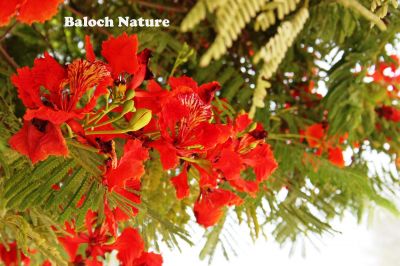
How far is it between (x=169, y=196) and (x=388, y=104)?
27 centimetres

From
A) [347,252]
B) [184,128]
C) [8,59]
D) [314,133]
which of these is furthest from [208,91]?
[347,252]

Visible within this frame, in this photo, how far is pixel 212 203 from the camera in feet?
1.31

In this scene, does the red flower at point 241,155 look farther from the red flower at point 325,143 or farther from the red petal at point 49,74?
the red flower at point 325,143

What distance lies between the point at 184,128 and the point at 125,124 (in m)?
0.03

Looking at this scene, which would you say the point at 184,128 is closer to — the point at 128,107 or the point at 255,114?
the point at 128,107

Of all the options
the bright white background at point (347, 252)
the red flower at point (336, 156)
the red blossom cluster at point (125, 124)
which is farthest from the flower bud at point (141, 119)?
the bright white background at point (347, 252)

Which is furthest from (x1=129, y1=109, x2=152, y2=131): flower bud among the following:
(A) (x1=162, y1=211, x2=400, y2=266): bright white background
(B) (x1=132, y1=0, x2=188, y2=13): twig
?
(A) (x1=162, y1=211, x2=400, y2=266): bright white background

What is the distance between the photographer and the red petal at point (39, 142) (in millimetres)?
265

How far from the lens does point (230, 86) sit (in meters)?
0.56

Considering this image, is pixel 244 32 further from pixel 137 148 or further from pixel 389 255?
pixel 389 255

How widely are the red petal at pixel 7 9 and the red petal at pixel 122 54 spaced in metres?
0.06

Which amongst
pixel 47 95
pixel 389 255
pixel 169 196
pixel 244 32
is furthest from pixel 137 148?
pixel 389 255

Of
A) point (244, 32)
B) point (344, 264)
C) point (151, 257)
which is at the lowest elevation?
point (151, 257)

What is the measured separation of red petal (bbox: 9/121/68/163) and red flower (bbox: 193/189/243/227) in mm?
152
